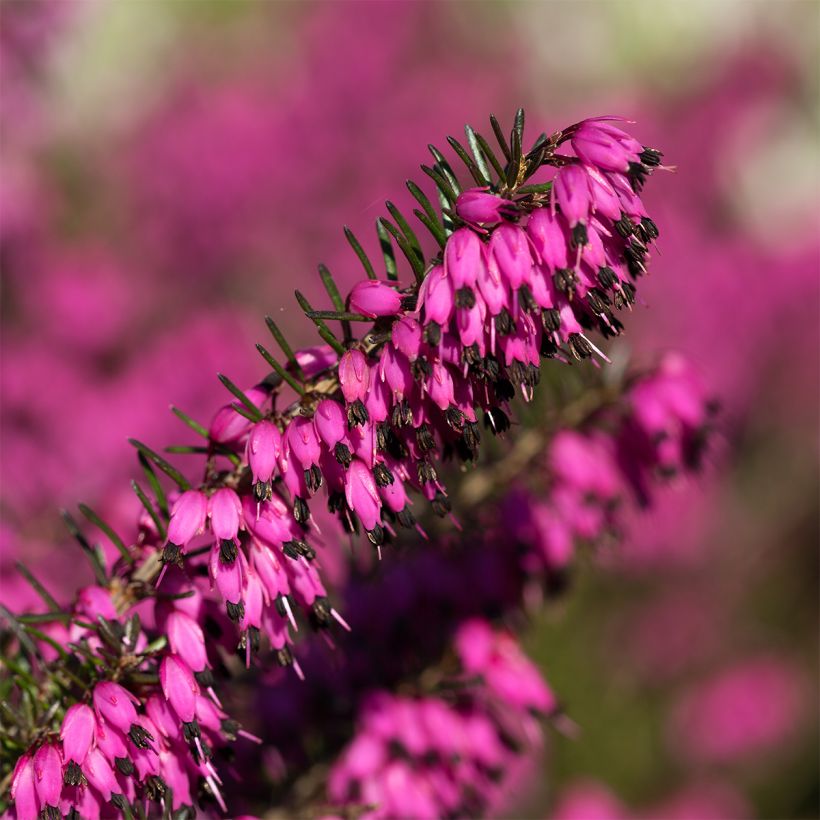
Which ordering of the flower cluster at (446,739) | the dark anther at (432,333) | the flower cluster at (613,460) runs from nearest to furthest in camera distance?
the dark anther at (432,333)
the flower cluster at (446,739)
the flower cluster at (613,460)

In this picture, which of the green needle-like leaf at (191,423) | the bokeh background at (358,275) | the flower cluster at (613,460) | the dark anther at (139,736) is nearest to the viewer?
the dark anther at (139,736)

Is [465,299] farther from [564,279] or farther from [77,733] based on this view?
[77,733]

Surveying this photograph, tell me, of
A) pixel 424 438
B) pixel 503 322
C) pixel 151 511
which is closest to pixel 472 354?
pixel 503 322

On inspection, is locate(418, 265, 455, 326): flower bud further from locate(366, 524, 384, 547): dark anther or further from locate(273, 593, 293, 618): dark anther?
locate(273, 593, 293, 618): dark anther

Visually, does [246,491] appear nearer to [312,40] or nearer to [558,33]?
[312,40]

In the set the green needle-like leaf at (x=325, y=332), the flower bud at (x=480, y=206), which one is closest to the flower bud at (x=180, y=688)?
the green needle-like leaf at (x=325, y=332)

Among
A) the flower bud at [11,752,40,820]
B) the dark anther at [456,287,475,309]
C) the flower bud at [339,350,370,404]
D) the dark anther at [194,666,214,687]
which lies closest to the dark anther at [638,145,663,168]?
the dark anther at [456,287,475,309]

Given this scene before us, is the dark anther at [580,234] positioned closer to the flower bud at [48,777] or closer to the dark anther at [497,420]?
the dark anther at [497,420]
